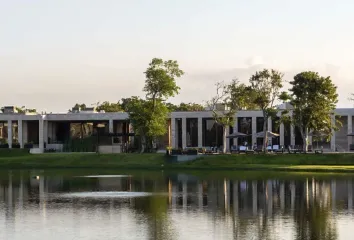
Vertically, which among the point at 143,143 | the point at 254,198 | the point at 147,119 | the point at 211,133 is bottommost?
the point at 254,198

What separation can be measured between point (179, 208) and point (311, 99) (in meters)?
44.3

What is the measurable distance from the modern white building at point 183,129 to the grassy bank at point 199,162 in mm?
14022

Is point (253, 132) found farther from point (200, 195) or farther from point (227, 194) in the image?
point (200, 195)

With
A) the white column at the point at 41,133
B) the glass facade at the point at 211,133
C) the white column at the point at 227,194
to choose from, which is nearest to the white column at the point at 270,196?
the white column at the point at 227,194

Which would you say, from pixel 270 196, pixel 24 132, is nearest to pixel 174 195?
pixel 270 196

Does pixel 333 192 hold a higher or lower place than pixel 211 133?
lower

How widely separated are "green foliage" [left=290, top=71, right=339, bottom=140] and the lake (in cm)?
2040

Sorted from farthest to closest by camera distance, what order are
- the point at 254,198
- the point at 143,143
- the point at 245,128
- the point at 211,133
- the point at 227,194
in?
the point at 211,133
the point at 245,128
the point at 143,143
the point at 227,194
the point at 254,198

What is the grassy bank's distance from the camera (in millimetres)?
68688

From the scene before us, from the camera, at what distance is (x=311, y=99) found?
7875cm

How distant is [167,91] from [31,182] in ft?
104

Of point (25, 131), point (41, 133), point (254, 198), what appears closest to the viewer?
point (254, 198)

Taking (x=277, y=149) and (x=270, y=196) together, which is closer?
(x=270, y=196)

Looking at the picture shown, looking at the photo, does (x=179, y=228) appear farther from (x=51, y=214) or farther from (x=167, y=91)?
(x=167, y=91)
